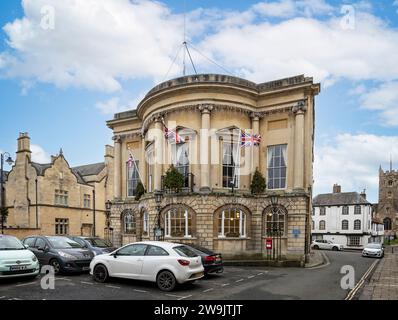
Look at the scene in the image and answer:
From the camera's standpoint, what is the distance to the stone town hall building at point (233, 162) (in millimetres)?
19328

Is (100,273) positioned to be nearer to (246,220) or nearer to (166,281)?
(166,281)

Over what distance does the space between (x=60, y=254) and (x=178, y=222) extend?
826cm

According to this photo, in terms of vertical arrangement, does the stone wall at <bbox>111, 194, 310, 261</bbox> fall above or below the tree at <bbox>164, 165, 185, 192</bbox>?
below

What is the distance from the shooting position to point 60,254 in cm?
1279

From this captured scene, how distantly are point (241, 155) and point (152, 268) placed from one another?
1196 cm

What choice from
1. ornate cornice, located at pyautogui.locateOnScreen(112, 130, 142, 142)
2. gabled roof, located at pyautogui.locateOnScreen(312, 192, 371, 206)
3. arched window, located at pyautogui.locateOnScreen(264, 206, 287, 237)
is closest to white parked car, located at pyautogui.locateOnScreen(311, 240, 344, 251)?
gabled roof, located at pyautogui.locateOnScreen(312, 192, 371, 206)

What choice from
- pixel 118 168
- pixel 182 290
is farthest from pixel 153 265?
pixel 118 168

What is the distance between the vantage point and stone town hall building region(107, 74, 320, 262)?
19.3 m

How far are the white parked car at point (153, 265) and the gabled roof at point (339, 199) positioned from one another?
47.1 meters

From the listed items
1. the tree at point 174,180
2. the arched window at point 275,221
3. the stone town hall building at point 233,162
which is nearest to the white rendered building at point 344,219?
the stone town hall building at point 233,162

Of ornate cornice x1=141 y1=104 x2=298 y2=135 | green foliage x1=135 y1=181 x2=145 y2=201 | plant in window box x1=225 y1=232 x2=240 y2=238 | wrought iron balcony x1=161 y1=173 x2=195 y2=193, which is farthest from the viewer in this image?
green foliage x1=135 y1=181 x2=145 y2=201

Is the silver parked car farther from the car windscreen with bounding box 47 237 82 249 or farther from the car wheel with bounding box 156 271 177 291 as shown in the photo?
the car windscreen with bounding box 47 237 82 249

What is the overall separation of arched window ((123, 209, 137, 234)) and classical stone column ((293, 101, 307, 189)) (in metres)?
12.9
